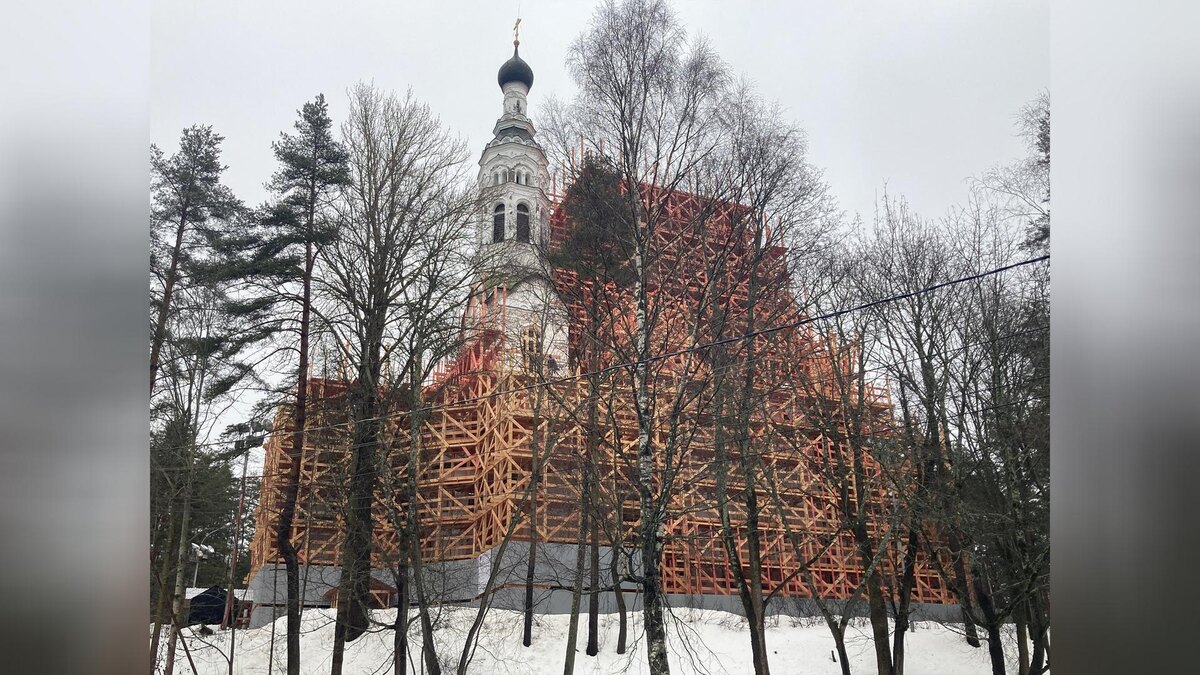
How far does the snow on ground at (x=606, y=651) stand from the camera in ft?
54.7

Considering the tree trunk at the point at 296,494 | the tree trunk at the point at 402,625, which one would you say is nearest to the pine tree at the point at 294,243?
the tree trunk at the point at 296,494

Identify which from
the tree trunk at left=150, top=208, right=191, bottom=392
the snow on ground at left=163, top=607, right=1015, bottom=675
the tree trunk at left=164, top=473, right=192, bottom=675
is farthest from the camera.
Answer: the snow on ground at left=163, top=607, right=1015, bottom=675

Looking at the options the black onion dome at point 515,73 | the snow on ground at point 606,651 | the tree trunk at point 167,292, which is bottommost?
the snow on ground at point 606,651

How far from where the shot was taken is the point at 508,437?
22266 millimetres

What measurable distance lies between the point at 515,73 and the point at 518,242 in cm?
1915

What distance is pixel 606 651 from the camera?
701 inches

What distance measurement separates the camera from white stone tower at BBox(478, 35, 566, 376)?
15.1m

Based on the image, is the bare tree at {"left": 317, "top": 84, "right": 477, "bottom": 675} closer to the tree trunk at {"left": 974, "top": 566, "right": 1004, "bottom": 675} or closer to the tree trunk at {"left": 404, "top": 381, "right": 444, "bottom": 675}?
the tree trunk at {"left": 404, "top": 381, "right": 444, "bottom": 675}

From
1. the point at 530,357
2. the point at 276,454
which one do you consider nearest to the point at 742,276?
the point at 530,357

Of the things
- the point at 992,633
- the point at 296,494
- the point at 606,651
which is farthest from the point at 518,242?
the point at 992,633

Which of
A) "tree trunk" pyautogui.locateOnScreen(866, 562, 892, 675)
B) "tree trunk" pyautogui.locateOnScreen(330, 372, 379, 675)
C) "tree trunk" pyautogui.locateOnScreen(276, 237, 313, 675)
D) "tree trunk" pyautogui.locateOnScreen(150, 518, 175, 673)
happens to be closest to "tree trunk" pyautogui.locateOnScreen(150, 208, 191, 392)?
"tree trunk" pyautogui.locateOnScreen(276, 237, 313, 675)

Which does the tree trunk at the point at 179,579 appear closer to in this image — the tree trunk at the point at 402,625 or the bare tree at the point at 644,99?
the tree trunk at the point at 402,625

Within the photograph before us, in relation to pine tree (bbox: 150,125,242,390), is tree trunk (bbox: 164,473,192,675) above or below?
below

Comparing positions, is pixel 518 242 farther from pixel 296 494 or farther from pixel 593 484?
pixel 296 494
